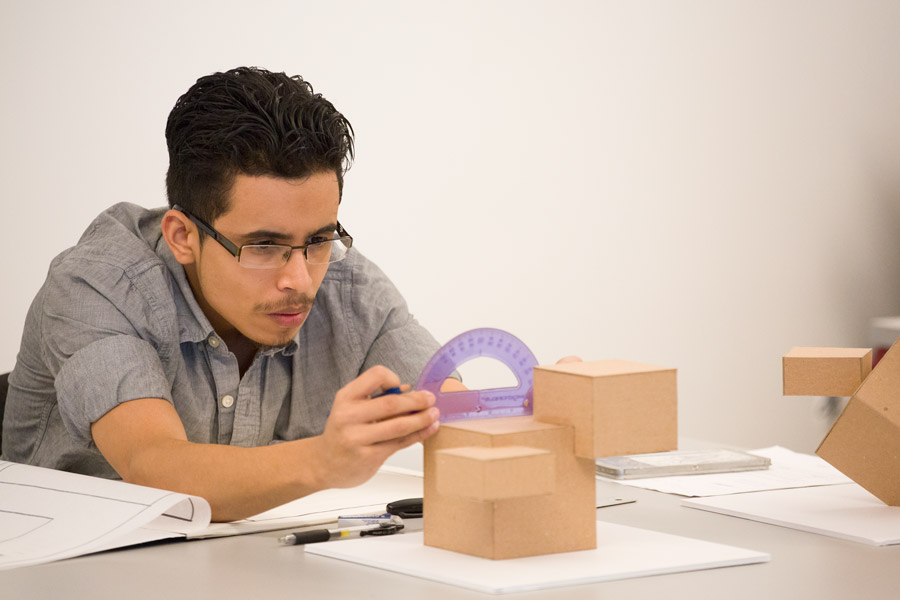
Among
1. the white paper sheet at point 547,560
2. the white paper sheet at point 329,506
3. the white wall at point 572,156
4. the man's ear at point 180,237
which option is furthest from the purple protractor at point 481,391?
the white wall at point 572,156

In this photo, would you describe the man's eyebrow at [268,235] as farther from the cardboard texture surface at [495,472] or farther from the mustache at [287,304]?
the cardboard texture surface at [495,472]

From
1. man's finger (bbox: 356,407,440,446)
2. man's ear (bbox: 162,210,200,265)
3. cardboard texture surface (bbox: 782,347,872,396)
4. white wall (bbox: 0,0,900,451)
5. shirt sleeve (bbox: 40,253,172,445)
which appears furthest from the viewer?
white wall (bbox: 0,0,900,451)

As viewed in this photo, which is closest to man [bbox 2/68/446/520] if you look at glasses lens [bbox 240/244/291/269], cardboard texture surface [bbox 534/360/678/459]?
glasses lens [bbox 240/244/291/269]

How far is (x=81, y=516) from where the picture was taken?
1068 mm

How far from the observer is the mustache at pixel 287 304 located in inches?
53.4

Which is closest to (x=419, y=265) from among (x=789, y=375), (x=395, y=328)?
(x=395, y=328)

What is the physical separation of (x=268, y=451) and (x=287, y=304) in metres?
0.30

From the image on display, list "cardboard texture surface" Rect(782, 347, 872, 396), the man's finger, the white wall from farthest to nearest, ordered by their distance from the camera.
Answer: the white wall
"cardboard texture surface" Rect(782, 347, 872, 396)
the man's finger

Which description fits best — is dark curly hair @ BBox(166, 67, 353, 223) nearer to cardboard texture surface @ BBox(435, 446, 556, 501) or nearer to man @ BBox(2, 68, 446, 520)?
man @ BBox(2, 68, 446, 520)

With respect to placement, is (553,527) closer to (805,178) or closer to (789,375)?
(789,375)

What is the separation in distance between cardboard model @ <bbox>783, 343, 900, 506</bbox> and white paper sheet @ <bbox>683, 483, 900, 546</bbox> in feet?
0.14

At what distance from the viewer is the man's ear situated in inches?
57.1

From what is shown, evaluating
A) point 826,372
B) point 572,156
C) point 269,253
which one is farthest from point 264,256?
point 572,156

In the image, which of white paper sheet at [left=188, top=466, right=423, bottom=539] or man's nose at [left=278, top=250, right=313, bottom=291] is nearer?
white paper sheet at [left=188, top=466, right=423, bottom=539]
